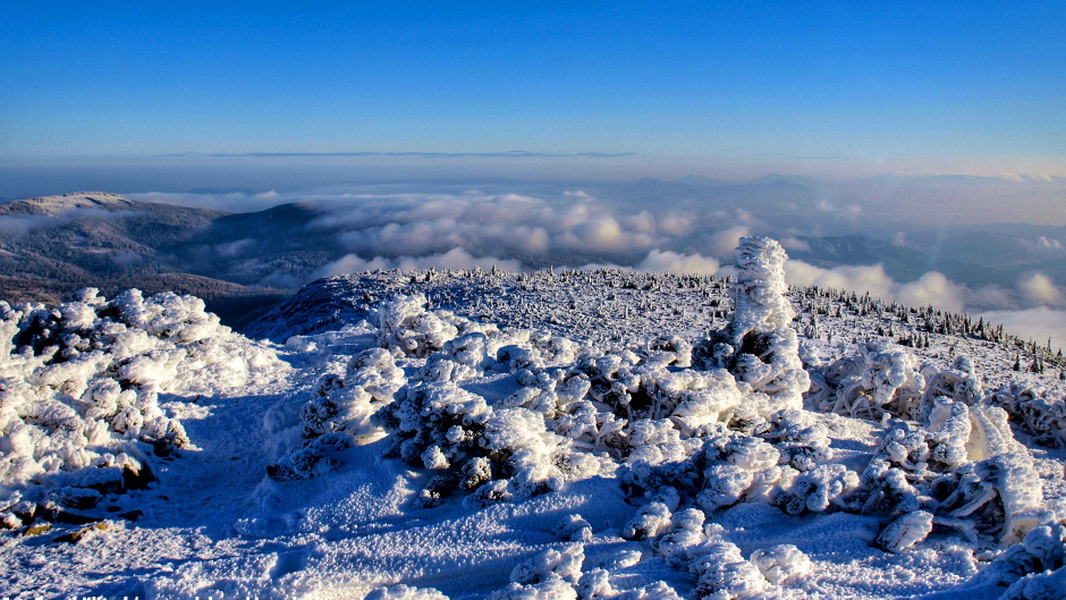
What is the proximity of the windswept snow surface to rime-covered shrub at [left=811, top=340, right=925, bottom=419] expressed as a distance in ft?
0.16

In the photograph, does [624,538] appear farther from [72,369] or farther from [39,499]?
[72,369]

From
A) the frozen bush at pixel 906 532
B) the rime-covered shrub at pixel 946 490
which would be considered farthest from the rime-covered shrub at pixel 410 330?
the frozen bush at pixel 906 532

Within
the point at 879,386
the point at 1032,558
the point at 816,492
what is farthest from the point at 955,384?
the point at 1032,558

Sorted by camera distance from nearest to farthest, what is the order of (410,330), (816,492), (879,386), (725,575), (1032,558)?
1. (1032,558)
2. (725,575)
3. (816,492)
4. (879,386)
5. (410,330)

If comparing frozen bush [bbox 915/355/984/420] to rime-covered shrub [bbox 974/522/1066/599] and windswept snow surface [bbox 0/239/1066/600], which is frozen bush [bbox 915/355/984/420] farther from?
rime-covered shrub [bbox 974/522/1066/599]

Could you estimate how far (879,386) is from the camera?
1438cm

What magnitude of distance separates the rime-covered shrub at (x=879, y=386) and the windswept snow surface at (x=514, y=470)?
5 cm

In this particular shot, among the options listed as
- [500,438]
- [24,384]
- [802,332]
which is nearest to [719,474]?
[500,438]

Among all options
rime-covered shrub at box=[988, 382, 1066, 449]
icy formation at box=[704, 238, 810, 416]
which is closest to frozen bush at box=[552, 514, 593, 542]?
icy formation at box=[704, 238, 810, 416]

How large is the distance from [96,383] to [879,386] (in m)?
16.0

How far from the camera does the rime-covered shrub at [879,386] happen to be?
46.9 ft

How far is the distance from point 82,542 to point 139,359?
225 inches

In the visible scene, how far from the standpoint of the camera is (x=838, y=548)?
22.6 feet

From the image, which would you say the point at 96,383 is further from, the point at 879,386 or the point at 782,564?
the point at 879,386
